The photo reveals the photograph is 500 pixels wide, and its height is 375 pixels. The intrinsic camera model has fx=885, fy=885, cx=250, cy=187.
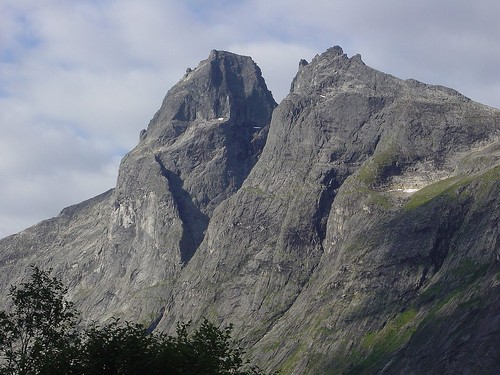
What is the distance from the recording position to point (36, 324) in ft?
236

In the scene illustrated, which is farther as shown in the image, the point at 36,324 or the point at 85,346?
the point at 36,324

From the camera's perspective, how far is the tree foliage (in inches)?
2611

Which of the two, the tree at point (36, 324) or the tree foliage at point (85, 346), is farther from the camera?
the tree at point (36, 324)

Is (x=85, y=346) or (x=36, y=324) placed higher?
(x=36, y=324)

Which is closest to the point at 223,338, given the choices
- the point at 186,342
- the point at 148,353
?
the point at 186,342

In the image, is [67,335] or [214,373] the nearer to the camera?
[214,373]

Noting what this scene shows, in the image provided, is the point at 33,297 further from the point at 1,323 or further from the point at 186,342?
the point at 186,342

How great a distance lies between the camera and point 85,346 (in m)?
69.2

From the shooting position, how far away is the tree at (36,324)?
229ft

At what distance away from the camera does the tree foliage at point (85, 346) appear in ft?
218

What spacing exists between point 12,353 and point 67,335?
4.47 metres

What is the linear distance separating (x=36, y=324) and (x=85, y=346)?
5.51m

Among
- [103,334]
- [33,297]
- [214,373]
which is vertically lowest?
[214,373]

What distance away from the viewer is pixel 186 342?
70.7 metres
